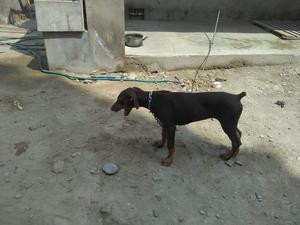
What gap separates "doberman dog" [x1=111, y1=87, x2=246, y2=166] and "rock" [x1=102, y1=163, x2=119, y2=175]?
69 cm

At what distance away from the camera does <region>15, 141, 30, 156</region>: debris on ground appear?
4051 millimetres

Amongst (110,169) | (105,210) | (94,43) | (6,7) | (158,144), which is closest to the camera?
(105,210)

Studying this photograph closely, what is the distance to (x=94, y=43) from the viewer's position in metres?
5.95

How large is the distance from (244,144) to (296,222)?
1.39 metres

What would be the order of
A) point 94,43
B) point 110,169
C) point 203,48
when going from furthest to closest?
point 203,48 < point 94,43 < point 110,169

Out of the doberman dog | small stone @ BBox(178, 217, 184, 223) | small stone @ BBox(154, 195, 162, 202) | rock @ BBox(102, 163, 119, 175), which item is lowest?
small stone @ BBox(178, 217, 184, 223)

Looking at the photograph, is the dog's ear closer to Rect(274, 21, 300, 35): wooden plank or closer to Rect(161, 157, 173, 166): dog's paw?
Rect(161, 157, 173, 166): dog's paw

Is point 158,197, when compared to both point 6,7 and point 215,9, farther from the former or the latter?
point 6,7

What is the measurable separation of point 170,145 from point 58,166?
4.65 ft

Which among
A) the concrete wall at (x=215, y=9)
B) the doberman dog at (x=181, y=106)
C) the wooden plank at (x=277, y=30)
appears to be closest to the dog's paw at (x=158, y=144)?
the doberman dog at (x=181, y=106)

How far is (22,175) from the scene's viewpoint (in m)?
3.69

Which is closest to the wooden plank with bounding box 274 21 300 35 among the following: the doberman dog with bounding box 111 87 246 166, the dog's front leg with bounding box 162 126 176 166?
the doberman dog with bounding box 111 87 246 166

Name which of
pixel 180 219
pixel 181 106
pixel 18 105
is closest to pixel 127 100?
pixel 181 106

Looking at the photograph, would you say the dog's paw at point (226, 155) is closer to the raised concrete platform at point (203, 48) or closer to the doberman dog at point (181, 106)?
the doberman dog at point (181, 106)
